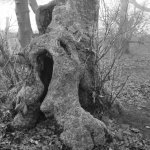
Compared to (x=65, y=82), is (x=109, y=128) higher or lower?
lower

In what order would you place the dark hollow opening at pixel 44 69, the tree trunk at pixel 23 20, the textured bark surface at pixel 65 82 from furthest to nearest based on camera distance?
the tree trunk at pixel 23 20
the dark hollow opening at pixel 44 69
the textured bark surface at pixel 65 82

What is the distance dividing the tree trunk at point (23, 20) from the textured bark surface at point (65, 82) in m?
3.85

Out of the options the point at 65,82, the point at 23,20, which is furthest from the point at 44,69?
the point at 23,20

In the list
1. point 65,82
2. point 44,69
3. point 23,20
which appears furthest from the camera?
point 23,20

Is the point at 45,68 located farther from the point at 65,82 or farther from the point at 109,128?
the point at 109,128

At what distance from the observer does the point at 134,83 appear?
29.6 feet

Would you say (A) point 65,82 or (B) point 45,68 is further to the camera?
(B) point 45,68

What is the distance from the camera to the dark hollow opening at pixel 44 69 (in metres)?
4.57

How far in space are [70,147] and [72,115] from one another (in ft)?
1.71

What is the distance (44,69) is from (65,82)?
661mm

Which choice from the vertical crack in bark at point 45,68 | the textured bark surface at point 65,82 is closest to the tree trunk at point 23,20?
the textured bark surface at point 65,82

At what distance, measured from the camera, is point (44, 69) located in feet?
15.5

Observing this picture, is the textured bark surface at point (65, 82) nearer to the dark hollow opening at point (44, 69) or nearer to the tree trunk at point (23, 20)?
the dark hollow opening at point (44, 69)

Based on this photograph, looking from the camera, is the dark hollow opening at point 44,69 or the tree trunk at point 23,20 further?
the tree trunk at point 23,20
